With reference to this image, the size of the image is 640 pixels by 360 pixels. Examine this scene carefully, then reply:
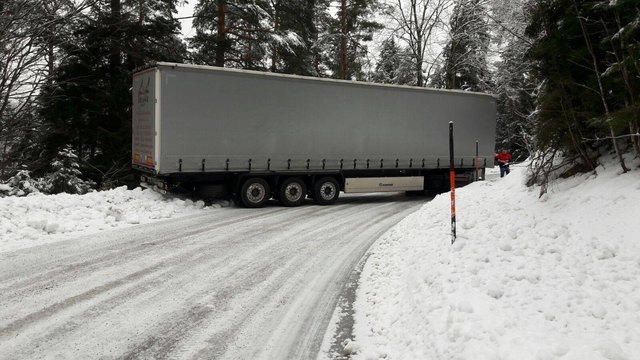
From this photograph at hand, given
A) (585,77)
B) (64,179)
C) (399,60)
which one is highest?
(399,60)

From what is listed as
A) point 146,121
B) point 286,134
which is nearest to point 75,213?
point 146,121

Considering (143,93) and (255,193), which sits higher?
(143,93)

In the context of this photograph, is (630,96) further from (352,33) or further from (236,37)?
(352,33)

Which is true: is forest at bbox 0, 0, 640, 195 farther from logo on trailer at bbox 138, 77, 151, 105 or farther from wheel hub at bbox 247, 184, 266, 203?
wheel hub at bbox 247, 184, 266, 203

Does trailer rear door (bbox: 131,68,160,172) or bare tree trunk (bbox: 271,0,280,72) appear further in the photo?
bare tree trunk (bbox: 271,0,280,72)

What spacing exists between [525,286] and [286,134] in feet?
34.8

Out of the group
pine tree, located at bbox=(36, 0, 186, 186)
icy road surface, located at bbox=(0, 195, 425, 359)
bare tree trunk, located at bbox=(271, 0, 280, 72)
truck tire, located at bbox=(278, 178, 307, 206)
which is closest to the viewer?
icy road surface, located at bbox=(0, 195, 425, 359)

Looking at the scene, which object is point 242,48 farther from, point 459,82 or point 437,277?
point 459,82

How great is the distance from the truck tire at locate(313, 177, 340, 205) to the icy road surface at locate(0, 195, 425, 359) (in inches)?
195

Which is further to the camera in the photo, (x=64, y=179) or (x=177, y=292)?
(x=64, y=179)

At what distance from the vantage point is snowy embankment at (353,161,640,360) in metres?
3.57

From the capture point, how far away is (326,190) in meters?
15.6

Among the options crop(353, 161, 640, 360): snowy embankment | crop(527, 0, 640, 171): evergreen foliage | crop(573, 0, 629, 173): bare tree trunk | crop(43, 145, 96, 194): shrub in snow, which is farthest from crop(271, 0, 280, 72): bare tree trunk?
crop(353, 161, 640, 360): snowy embankment

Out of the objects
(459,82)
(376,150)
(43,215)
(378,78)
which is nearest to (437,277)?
(43,215)
